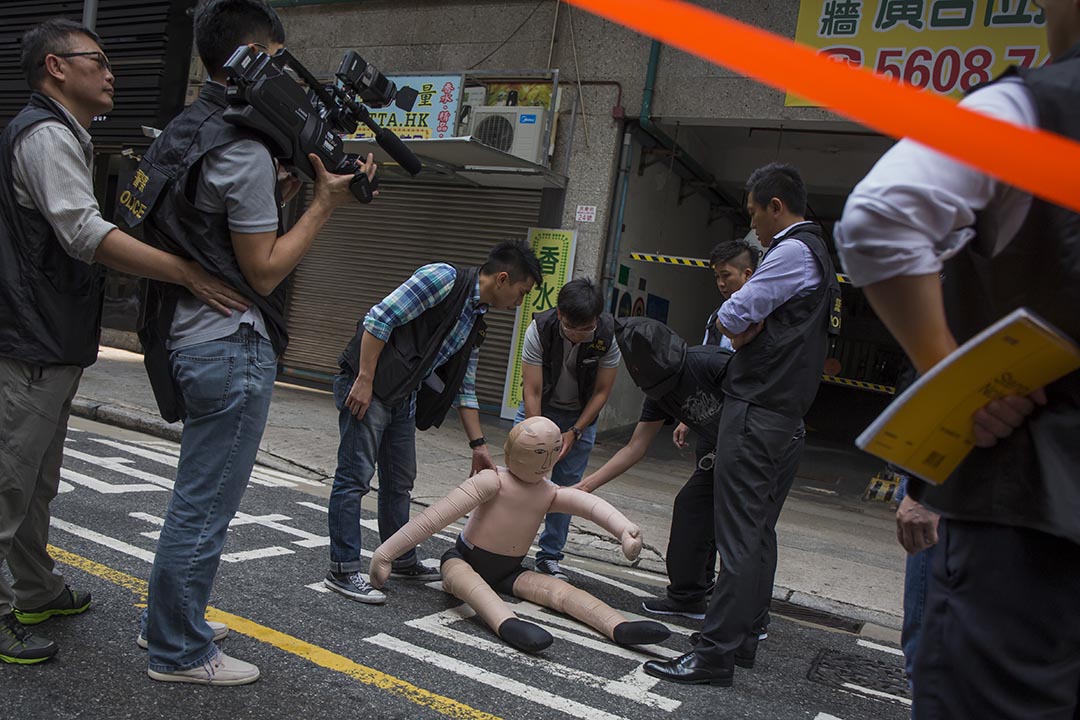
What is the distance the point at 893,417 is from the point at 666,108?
9040mm

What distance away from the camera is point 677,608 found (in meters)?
4.45

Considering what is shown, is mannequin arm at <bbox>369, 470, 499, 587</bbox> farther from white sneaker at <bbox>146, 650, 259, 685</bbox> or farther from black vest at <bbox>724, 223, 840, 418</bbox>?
black vest at <bbox>724, 223, 840, 418</bbox>

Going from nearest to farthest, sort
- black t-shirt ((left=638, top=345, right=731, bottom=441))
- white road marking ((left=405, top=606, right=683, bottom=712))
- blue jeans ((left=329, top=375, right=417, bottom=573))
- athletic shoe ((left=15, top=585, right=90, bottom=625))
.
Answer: athletic shoe ((left=15, top=585, right=90, bottom=625)) → white road marking ((left=405, top=606, right=683, bottom=712)) → blue jeans ((left=329, top=375, right=417, bottom=573)) → black t-shirt ((left=638, top=345, right=731, bottom=441))

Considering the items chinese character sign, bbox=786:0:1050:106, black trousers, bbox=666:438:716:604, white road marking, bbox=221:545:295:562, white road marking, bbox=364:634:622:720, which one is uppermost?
chinese character sign, bbox=786:0:1050:106

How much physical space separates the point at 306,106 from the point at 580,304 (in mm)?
2133

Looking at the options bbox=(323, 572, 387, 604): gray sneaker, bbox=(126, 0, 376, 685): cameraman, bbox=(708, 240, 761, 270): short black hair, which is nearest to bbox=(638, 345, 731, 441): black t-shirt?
bbox=(708, 240, 761, 270): short black hair

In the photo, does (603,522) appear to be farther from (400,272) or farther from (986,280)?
(400,272)

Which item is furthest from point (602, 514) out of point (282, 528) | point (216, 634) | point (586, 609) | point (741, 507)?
point (282, 528)

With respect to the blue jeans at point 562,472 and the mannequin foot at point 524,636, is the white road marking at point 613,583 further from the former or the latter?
the mannequin foot at point 524,636

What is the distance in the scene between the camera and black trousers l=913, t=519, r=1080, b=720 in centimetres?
132

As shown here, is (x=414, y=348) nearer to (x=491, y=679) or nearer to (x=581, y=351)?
(x=581, y=351)

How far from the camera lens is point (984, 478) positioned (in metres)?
1.39

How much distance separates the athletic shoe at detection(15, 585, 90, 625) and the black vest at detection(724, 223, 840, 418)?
2715mm

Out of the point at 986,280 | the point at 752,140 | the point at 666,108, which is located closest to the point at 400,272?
the point at 666,108
